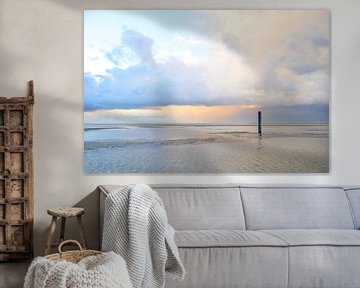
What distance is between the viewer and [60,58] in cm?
422

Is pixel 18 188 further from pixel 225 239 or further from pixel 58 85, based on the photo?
pixel 225 239

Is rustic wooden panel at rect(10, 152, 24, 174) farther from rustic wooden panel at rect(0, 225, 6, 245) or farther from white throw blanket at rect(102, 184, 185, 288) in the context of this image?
white throw blanket at rect(102, 184, 185, 288)

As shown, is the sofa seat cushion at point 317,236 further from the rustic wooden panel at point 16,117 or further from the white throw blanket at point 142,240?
the rustic wooden panel at point 16,117

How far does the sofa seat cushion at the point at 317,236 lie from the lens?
3436 millimetres

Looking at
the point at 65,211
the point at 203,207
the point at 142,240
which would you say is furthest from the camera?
the point at 203,207

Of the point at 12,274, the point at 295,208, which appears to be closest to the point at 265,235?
the point at 295,208

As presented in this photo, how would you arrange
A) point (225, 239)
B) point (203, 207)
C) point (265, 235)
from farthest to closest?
point (203, 207) → point (265, 235) → point (225, 239)

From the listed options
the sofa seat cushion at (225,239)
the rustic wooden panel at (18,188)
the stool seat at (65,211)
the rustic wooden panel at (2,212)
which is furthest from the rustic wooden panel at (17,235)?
the sofa seat cushion at (225,239)

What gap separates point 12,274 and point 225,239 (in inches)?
68.1

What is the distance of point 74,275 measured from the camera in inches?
96.1

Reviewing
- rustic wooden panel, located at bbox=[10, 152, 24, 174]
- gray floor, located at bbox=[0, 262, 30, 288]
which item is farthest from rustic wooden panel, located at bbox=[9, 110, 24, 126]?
gray floor, located at bbox=[0, 262, 30, 288]

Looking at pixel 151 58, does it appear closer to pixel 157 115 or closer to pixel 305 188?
pixel 157 115

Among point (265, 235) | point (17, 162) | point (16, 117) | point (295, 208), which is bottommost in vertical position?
point (265, 235)

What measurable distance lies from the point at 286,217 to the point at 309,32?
1.62 m
